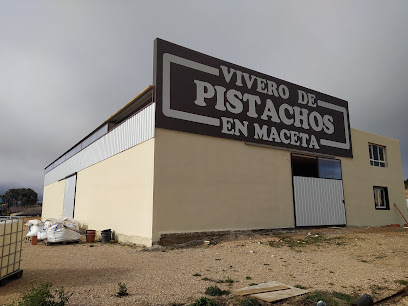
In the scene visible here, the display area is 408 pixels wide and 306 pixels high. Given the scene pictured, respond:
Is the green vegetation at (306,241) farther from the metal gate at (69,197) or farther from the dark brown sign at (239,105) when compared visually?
the metal gate at (69,197)

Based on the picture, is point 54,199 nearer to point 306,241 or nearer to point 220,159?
point 220,159

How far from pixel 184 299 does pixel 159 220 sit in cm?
634

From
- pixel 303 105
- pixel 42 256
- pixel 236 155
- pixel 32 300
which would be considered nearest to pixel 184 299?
pixel 32 300

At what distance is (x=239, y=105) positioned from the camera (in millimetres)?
15000

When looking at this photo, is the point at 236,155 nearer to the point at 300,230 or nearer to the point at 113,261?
the point at 300,230

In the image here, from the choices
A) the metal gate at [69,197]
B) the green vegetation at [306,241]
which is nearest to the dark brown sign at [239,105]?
the green vegetation at [306,241]

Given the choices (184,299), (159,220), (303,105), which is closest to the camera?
(184,299)

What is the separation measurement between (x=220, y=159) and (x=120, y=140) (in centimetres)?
546

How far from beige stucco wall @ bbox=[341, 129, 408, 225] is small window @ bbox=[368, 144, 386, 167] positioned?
0.34 metres

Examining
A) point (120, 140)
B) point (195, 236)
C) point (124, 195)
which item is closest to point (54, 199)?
point (120, 140)

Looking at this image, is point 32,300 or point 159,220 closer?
point 32,300

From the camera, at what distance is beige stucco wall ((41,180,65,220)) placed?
91.2 ft

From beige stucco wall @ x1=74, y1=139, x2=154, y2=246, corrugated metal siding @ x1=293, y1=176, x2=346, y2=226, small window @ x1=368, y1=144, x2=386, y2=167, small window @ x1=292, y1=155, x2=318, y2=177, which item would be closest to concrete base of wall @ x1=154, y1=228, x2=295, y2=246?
beige stucco wall @ x1=74, y1=139, x2=154, y2=246

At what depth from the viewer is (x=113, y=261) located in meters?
9.31
